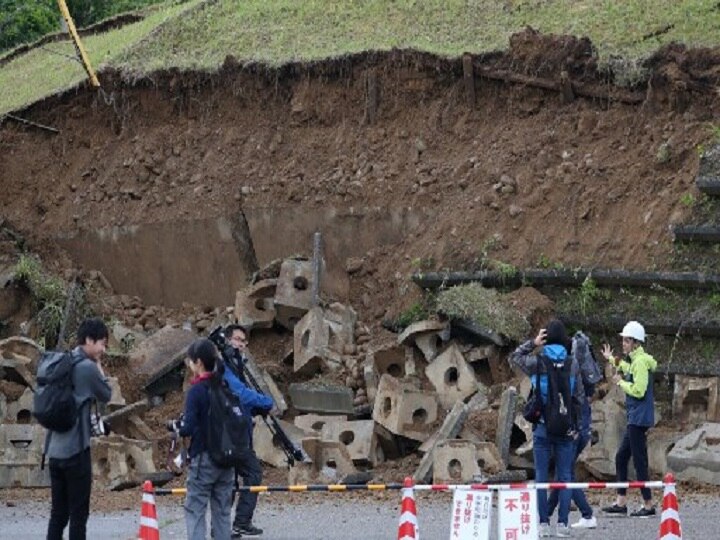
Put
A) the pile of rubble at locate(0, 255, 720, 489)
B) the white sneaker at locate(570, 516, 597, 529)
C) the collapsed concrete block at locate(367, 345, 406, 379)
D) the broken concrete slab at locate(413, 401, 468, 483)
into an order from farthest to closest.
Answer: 1. the collapsed concrete block at locate(367, 345, 406, 379)
2. the broken concrete slab at locate(413, 401, 468, 483)
3. the pile of rubble at locate(0, 255, 720, 489)
4. the white sneaker at locate(570, 516, 597, 529)

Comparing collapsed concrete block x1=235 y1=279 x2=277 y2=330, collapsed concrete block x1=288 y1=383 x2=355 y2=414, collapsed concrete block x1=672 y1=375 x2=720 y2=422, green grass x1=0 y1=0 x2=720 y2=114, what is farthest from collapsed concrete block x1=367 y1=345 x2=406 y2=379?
green grass x1=0 y1=0 x2=720 y2=114

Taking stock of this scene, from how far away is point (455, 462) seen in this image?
1909 centimetres

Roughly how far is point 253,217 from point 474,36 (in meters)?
4.53

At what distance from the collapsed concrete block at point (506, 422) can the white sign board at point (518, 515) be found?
6161mm

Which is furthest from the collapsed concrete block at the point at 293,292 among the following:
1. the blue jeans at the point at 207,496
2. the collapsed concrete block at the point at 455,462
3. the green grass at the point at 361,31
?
the blue jeans at the point at 207,496

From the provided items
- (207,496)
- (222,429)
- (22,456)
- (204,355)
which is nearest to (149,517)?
(207,496)

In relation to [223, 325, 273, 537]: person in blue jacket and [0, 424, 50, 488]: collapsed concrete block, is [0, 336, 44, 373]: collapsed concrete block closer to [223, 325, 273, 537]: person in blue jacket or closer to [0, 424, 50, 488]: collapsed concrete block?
[0, 424, 50, 488]: collapsed concrete block

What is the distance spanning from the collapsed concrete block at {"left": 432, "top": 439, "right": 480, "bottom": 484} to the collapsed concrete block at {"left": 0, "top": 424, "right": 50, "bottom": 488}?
448 centimetres

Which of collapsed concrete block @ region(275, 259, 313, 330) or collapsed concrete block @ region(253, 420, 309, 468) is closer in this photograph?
collapsed concrete block @ region(253, 420, 309, 468)

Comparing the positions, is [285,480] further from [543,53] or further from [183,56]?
[183,56]

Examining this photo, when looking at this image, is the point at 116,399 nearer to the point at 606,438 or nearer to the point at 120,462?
the point at 120,462

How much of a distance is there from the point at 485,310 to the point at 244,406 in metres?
7.46

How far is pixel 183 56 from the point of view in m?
29.8

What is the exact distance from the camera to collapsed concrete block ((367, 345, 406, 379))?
2208 centimetres
